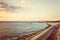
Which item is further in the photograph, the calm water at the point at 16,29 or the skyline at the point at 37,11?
the skyline at the point at 37,11

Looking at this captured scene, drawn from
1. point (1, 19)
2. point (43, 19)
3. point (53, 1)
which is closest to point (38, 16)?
point (43, 19)

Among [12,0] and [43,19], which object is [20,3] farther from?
[43,19]

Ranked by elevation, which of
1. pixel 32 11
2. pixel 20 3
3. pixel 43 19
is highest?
pixel 20 3

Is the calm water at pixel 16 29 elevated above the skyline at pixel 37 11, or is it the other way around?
the skyline at pixel 37 11

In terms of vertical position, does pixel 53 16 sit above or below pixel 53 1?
below

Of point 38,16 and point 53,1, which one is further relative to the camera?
point 53,1

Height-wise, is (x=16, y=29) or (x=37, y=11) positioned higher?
(x=37, y=11)

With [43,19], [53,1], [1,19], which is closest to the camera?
[1,19]

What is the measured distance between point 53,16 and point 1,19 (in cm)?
64

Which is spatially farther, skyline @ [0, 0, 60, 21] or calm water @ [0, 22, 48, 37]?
skyline @ [0, 0, 60, 21]

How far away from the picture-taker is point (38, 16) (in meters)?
1.50

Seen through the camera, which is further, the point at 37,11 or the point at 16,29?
the point at 37,11

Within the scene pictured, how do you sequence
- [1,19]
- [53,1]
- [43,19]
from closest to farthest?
[1,19] → [43,19] → [53,1]

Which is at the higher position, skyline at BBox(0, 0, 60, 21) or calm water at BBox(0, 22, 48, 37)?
skyline at BBox(0, 0, 60, 21)
